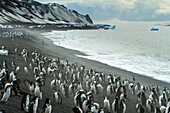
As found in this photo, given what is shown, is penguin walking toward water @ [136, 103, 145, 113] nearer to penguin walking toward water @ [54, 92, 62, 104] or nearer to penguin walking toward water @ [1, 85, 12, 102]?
penguin walking toward water @ [54, 92, 62, 104]

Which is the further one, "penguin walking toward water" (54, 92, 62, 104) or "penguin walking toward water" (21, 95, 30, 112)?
"penguin walking toward water" (54, 92, 62, 104)

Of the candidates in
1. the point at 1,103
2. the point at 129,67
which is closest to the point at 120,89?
the point at 1,103

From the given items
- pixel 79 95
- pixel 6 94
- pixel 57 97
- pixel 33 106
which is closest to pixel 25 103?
pixel 33 106

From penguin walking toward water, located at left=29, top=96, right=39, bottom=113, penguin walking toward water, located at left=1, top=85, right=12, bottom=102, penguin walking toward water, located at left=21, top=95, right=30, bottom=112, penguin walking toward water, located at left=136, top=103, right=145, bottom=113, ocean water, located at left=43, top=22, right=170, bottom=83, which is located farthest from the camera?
ocean water, located at left=43, top=22, right=170, bottom=83

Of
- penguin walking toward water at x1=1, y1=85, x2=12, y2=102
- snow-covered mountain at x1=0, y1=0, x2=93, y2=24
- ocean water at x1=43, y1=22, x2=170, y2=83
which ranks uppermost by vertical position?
snow-covered mountain at x1=0, y1=0, x2=93, y2=24

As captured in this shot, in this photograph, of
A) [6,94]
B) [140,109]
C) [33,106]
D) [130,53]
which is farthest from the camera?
[130,53]

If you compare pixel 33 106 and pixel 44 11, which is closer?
pixel 33 106

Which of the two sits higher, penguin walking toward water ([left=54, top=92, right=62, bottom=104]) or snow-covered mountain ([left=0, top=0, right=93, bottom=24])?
snow-covered mountain ([left=0, top=0, right=93, bottom=24])

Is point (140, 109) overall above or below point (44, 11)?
below

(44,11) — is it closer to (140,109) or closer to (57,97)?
(57,97)

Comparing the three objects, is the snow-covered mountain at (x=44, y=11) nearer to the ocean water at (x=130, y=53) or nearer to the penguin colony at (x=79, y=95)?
the ocean water at (x=130, y=53)

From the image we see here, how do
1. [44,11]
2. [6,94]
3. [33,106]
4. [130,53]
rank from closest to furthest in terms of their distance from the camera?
[33,106] → [6,94] → [130,53] → [44,11]

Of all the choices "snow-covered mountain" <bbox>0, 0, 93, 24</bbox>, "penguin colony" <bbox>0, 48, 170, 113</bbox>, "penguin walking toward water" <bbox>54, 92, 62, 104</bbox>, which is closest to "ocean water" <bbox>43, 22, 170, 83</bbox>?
"penguin colony" <bbox>0, 48, 170, 113</bbox>

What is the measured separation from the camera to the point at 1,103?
602 cm
